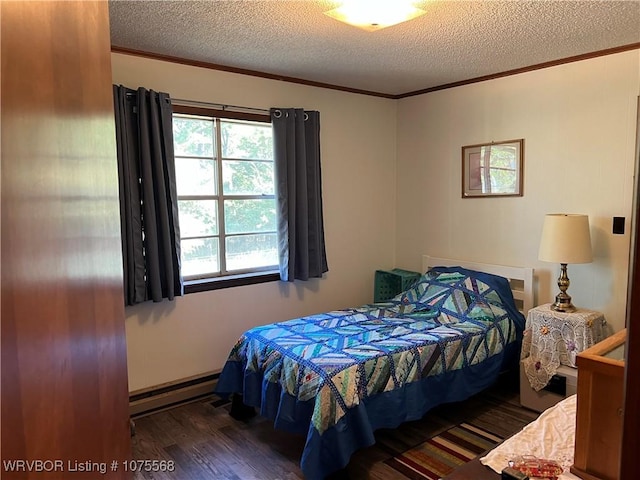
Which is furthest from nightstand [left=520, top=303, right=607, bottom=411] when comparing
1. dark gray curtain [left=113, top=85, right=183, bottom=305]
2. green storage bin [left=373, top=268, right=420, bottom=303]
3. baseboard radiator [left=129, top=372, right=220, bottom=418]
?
dark gray curtain [left=113, top=85, right=183, bottom=305]

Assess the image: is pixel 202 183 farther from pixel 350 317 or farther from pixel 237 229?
pixel 350 317

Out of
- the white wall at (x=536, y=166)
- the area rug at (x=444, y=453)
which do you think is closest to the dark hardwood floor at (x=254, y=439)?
the area rug at (x=444, y=453)

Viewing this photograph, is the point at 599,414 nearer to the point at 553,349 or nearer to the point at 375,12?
the point at 375,12

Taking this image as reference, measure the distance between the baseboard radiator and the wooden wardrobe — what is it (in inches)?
96.4

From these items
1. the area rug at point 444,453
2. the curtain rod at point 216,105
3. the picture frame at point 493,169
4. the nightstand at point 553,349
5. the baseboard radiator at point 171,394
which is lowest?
the area rug at point 444,453

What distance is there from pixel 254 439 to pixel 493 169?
105 inches

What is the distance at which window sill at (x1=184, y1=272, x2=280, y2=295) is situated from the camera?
3.37 m

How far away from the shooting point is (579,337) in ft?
9.55

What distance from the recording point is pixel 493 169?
3.72 metres

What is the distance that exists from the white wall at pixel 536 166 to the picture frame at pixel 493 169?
6 cm

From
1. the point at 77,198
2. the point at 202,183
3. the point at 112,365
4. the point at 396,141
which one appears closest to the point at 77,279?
the point at 77,198

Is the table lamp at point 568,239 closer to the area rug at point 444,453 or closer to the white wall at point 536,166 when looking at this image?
the white wall at point 536,166

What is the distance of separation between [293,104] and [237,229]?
1124mm

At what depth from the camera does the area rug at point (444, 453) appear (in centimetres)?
245
